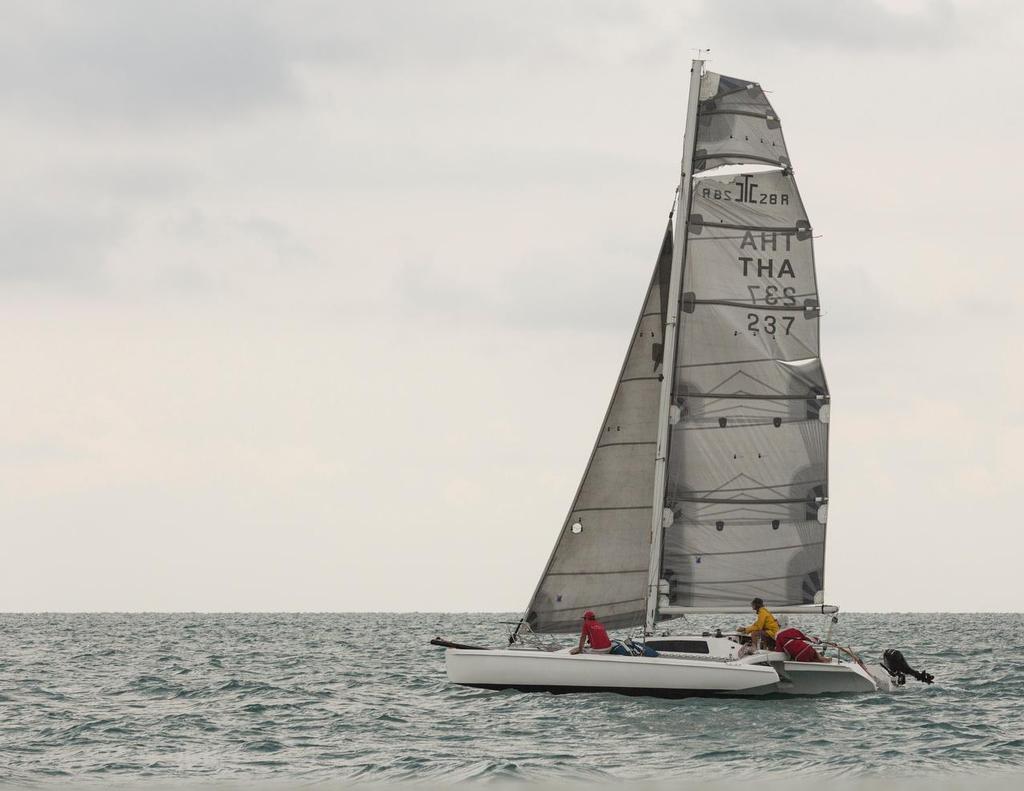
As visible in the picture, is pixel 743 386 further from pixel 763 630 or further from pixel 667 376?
pixel 763 630

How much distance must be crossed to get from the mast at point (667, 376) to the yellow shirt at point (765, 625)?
2.35 meters

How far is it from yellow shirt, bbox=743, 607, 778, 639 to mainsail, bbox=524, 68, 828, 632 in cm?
172

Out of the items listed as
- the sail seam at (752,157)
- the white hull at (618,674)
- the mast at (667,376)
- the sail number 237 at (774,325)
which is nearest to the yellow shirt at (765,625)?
the white hull at (618,674)

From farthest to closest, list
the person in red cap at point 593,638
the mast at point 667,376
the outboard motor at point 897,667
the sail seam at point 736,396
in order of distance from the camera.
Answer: the outboard motor at point 897,667
the sail seam at point 736,396
the mast at point 667,376
the person in red cap at point 593,638

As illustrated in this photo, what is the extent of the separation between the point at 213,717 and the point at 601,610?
7770mm

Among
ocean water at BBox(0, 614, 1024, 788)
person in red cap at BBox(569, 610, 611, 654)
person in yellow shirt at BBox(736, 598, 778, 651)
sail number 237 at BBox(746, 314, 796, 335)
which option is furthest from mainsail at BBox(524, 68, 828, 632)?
ocean water at BBox(0, 614, 1024, 788)

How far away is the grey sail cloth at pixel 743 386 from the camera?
32688 millimetres

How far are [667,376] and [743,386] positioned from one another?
1.56 m

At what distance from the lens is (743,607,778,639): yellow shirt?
30.8 m

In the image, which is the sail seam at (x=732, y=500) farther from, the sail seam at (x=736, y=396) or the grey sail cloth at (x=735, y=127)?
the grey sail cloth at (x=735, y=127)

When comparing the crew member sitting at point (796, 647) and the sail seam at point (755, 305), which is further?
the sail seam at point (755, 305)

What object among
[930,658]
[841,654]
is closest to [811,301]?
[841,654]

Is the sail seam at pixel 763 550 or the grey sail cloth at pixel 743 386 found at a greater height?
the grey sail cloth at pixel 743 386

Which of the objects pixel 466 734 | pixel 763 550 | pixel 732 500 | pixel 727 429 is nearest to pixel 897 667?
pixel 763 550
